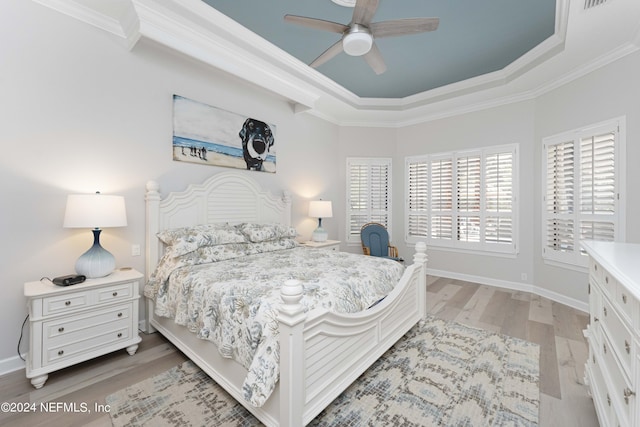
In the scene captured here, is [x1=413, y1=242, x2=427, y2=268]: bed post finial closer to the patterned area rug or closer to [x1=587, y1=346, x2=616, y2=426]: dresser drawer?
the patterned area rug

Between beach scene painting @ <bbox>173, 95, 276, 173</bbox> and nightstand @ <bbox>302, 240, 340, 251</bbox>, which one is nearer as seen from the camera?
beach scene painting @ <bbox>173, 95, 276, 173</bbox>

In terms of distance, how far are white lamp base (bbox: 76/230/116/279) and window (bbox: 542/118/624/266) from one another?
16.4ft

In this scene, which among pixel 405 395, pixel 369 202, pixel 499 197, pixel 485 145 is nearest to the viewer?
pixel 405 395

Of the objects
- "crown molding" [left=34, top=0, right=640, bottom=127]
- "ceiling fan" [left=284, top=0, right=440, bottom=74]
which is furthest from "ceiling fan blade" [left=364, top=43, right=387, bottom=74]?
"crown molding" [left=34, top=0, right=640, bottom=127]

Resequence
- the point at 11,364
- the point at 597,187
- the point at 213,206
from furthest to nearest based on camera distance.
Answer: the point at 213,206 < the point at 597,187 < the point at 11,364

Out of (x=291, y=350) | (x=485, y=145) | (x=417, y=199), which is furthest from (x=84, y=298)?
(x=485, y=145)

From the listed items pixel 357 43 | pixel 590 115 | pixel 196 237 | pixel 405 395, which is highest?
pixel 357 43

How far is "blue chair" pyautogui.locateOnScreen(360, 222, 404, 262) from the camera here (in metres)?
4.51

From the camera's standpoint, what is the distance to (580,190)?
3.32 meters

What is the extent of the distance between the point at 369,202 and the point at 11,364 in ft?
15.9

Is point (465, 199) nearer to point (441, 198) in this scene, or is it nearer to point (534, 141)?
point (441, 198)

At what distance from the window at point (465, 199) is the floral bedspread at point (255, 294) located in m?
2.56

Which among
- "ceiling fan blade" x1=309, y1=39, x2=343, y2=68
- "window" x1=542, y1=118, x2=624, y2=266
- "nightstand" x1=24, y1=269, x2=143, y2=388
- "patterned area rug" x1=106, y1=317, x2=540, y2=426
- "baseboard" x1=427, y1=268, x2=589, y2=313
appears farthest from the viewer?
"baseboard" x1=427, y1=268, x2=589, y2=313

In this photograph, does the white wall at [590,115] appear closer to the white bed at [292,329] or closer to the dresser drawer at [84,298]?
the white bed at [292,329]
